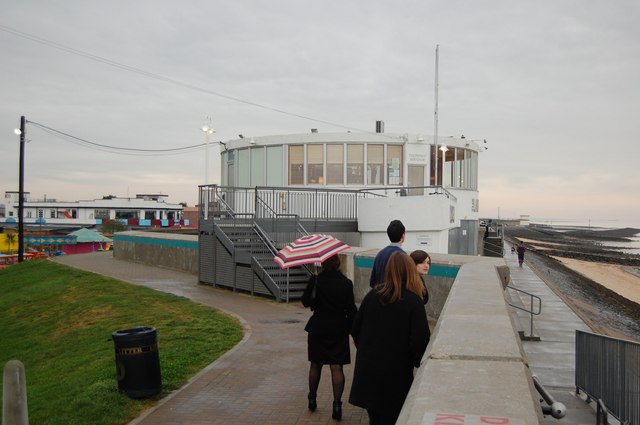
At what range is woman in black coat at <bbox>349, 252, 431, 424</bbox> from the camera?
13.4 ft

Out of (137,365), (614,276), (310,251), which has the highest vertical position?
(310,251)

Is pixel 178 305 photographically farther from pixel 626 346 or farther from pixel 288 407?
pixel 626 346

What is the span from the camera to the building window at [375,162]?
22172mm

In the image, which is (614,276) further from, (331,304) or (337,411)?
(331,304)

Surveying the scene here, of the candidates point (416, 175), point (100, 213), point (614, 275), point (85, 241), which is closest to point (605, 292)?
point (614, 275)

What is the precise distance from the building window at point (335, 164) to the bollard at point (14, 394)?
17688 millimetres

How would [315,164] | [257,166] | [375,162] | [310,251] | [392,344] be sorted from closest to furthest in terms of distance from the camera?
[392,344], [310,251], [375,162], [315,164], [257,166]

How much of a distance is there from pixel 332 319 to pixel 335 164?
1647cm

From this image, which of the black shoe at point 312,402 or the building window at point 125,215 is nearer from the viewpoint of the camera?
the black shoe at point 312,402

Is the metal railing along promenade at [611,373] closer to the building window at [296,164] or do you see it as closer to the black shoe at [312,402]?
the black shoe at [312,402]

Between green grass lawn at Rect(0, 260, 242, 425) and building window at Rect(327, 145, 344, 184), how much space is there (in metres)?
8.45

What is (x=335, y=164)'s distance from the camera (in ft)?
73.1

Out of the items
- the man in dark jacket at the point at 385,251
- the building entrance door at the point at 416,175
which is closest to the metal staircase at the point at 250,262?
the building entrance door at the point at 416,175

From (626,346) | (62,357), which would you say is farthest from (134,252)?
(626,346)
